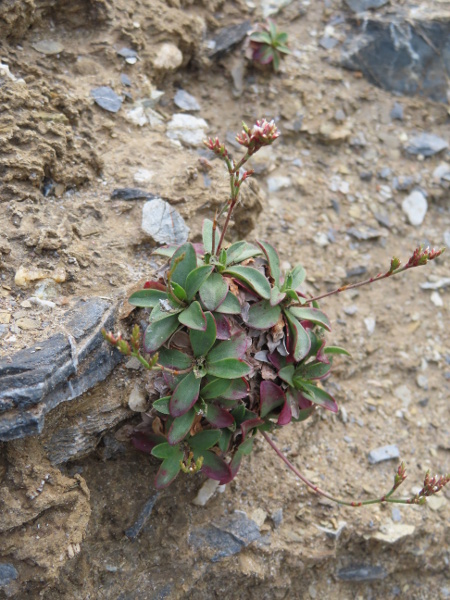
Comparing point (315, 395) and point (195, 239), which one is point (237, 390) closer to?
point (315, 395)

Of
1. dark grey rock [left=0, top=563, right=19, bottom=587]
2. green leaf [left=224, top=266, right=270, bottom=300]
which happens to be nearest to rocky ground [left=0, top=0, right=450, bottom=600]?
dark grey rock [left=0, top=563, right=19, bottom=587]

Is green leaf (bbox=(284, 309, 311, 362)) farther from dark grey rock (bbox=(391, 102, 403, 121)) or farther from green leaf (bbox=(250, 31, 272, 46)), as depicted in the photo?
dark grey rock (bbox=(391, 102, 403, 121))

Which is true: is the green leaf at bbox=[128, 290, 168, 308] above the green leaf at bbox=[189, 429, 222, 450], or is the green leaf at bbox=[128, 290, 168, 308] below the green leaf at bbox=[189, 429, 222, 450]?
above

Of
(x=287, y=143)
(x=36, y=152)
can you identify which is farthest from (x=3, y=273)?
(x=287, y=143)

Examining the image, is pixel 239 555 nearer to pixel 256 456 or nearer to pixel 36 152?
pixel 256 456

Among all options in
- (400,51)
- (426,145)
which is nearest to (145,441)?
(426,145)

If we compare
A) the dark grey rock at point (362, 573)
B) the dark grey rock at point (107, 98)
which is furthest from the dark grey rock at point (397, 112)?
the dark grey rock at point (362, 573)

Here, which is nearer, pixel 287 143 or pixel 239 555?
pixel 239 555
